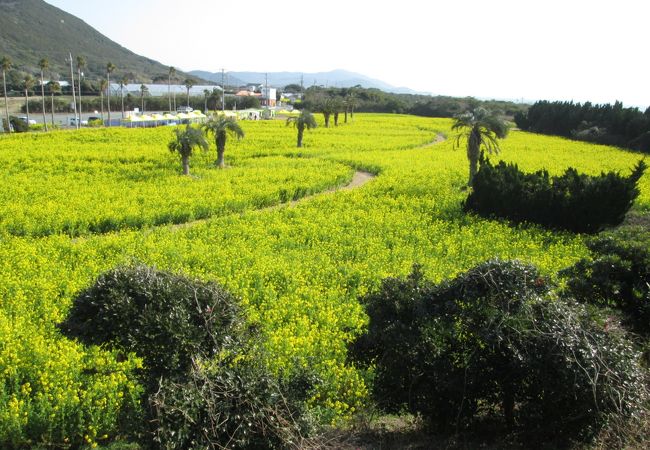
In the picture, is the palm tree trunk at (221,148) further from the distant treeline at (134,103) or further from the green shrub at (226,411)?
the distant treeline at (134,103)

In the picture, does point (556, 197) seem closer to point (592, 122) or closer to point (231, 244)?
point (231, 244)

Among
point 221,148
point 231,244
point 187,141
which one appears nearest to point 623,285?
point 231,244

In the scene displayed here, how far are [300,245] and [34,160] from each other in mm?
24483

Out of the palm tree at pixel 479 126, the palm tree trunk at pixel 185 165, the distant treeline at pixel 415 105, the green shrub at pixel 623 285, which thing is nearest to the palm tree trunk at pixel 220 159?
the palm tree trunk at pixel 185 165

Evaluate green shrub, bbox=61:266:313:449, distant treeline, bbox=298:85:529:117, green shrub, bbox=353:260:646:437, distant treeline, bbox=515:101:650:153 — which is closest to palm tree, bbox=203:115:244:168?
green shrub, bbox=61:266:313:449

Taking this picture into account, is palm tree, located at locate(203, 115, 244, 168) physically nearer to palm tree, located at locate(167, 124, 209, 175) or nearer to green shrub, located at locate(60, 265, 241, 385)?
palm tree, located at locate(167, 124, 209, 175)

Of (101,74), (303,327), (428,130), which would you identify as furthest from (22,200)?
(101,74)

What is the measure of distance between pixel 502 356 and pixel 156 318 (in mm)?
4302

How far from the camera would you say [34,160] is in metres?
34.2

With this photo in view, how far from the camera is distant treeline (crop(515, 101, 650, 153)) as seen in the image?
52688 mm

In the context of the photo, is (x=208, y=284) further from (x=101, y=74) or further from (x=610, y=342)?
(x=101, y=74)

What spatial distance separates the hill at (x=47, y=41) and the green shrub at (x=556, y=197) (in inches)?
5033

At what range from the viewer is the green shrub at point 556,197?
20688 mm

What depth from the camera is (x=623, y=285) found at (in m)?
9.79
